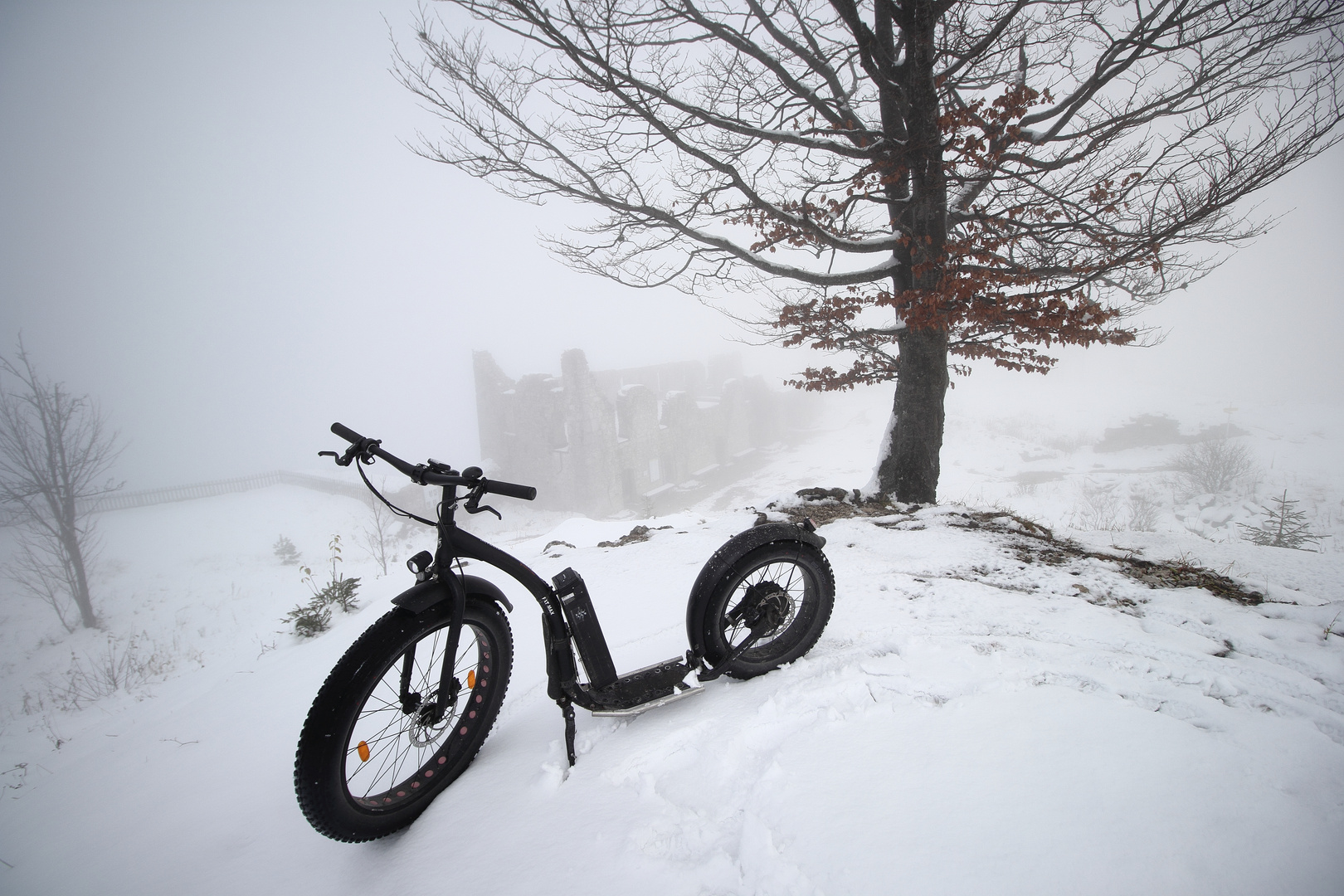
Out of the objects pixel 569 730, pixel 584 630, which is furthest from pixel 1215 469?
pixel 569 730

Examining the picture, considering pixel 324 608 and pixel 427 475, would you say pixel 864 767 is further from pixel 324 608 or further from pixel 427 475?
pixel 324 608

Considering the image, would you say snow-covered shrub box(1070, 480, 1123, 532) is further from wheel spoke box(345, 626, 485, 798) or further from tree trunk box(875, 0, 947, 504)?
wheel spoke box(345, 626, 485, 798)

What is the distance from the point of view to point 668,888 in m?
1.26

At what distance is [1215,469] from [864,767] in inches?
1066

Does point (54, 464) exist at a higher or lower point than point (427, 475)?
higher

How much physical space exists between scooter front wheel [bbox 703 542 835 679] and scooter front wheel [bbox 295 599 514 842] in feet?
2.99

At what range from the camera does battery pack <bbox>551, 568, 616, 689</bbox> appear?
6.46ft

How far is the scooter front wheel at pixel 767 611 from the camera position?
7.09 feet

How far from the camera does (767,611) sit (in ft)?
7.56

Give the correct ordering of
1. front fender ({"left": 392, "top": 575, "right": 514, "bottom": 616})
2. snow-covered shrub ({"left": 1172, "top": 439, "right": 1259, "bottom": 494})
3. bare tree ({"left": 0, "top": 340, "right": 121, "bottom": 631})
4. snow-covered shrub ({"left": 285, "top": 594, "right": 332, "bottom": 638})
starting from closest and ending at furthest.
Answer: front fender ({"left": 392, "top": 575, "right": 514, "bottom": 616}) < snow-covered shrub ({"left": 285, "top": 594, "right": 332, "bottom": 638}) < bare tree ({"left": 0, "top": 340, "right": 121, "bottom": 631}) < snow-covered shrub ({"left": 1172, "top": 439, "right": 1259, "bottom": 494})

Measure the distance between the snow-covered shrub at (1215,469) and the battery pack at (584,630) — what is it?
1024 inches

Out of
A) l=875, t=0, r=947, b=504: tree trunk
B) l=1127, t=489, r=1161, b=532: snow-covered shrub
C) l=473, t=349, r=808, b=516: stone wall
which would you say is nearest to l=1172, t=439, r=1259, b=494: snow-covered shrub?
l=1127, t=489, r=1161, b=532: snow-covered shrub

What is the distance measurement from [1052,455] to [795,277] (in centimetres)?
2743

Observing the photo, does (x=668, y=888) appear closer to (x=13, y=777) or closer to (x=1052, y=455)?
(x=13, y=777)
